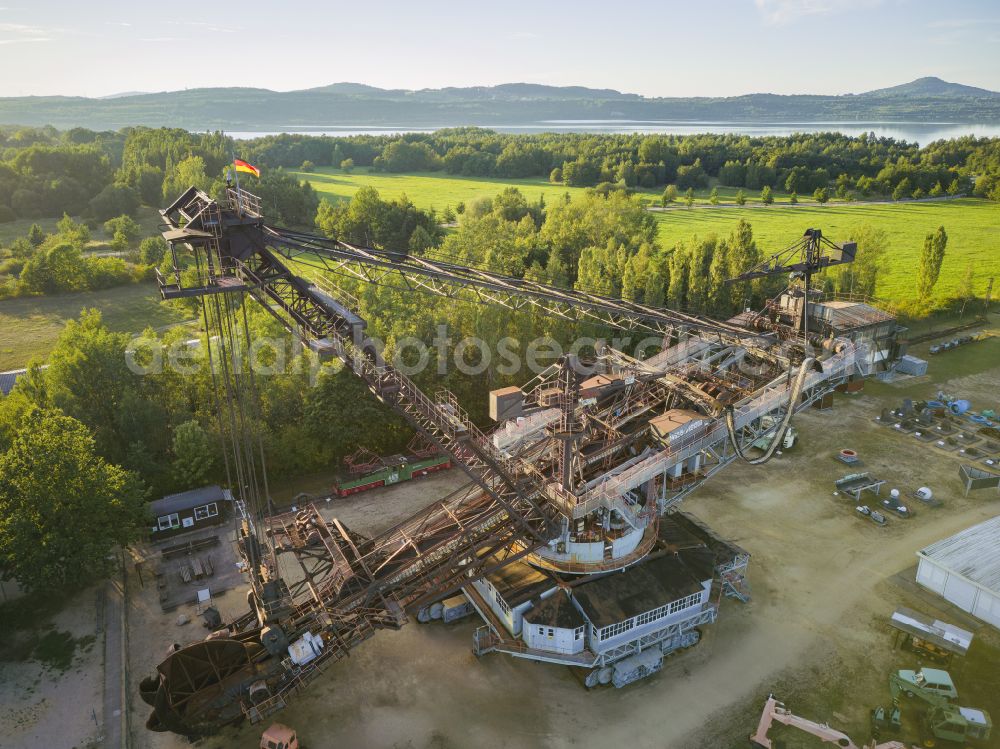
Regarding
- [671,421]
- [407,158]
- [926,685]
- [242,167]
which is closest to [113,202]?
[407,158]

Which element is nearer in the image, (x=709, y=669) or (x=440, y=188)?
(x=709, y=669)

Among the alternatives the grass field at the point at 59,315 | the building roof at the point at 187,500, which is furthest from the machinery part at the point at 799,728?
the grass field at the point at 59,315

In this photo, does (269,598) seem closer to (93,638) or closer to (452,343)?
(93,638)

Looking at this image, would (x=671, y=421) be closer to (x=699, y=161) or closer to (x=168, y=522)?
(x=168, y=522)

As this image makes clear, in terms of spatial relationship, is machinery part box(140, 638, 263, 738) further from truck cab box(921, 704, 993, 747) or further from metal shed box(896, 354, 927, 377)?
metal shed box(896, 354, 927, 377)

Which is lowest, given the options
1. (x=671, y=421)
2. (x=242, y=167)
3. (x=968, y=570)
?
(x=968, y=570)

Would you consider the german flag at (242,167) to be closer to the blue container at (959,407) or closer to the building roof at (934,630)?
the building roof at (934,630)

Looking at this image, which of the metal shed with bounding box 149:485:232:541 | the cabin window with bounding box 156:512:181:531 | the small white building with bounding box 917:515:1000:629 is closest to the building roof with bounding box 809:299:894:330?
the small white building with bounding box 917:515:1000:629
